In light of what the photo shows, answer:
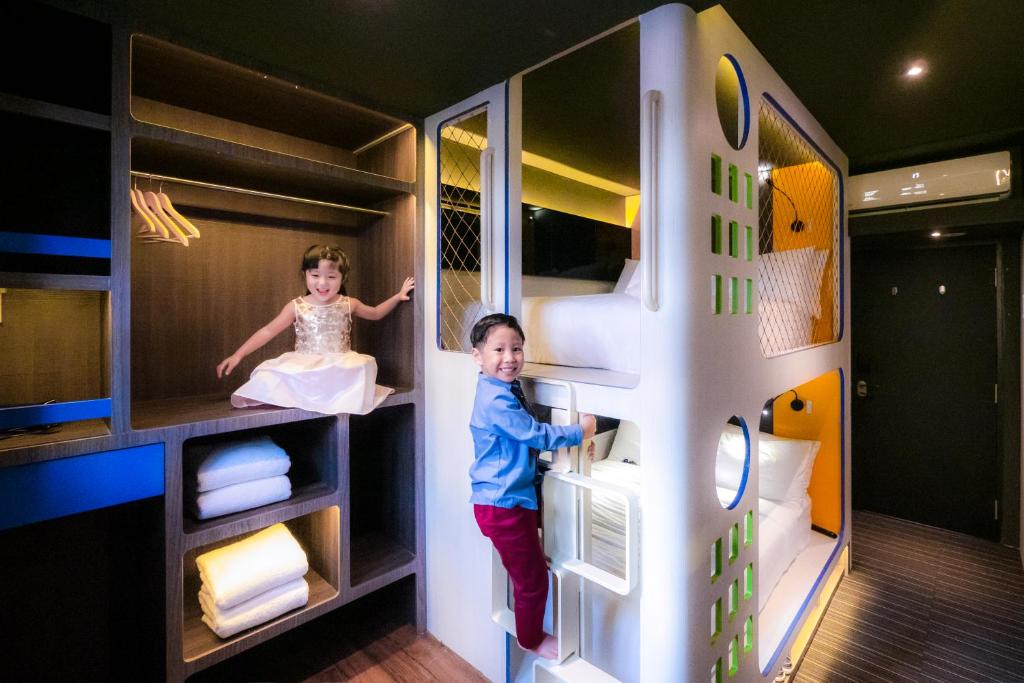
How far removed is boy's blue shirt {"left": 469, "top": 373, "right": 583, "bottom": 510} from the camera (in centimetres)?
140

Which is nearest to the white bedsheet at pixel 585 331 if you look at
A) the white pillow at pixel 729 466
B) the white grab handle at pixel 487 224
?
the white grab handle at pixel 487 224

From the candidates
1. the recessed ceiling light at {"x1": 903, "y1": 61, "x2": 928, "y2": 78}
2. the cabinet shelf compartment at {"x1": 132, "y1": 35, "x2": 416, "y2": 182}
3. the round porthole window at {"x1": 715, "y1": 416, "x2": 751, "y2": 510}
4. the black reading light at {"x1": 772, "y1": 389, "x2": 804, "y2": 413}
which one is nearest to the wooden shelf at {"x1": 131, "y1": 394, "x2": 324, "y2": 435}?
the cabinet shelf compartment at {"x1": 132, "y1": 35, "x2": 416, "y2": 182}

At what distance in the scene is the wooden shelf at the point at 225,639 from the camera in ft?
4.95

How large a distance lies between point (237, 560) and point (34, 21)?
5.65 feet

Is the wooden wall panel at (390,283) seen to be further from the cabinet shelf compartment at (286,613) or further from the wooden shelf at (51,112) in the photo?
the wooden shelf at (51,112)

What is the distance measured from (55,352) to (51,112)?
0.76 meters

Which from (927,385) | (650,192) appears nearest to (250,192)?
(650,192)

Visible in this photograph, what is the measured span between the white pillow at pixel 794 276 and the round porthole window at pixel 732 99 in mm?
618

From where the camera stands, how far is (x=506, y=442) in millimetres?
1486

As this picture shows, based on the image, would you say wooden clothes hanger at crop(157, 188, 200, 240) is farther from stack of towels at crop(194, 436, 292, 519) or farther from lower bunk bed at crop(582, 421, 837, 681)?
lower bunk bed at crop(582, 421, 837, 681)

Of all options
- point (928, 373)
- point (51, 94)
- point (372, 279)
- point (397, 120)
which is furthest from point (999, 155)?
point (51, 94)

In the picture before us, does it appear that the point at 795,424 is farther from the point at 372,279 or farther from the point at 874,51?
the point at 372,279

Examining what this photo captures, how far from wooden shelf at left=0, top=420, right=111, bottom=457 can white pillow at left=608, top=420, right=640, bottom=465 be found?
2.02 meters

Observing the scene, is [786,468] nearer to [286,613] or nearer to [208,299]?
[286,613]
